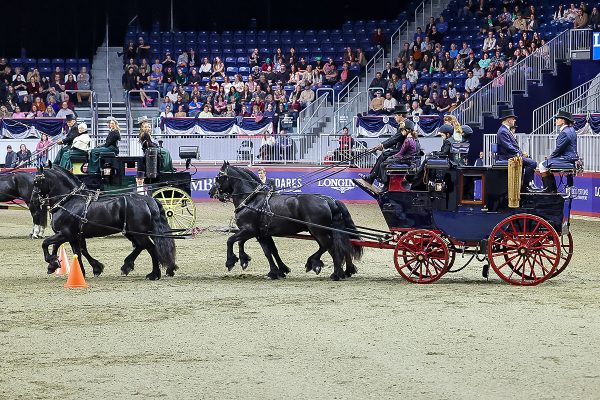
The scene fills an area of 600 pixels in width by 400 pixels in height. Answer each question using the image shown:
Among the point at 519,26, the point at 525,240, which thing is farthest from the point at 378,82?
the point at 525,240

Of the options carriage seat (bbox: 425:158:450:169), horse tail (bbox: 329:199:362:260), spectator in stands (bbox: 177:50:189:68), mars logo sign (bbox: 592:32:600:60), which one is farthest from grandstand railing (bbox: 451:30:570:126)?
carriage seat (bbox: 425:158:450:169)

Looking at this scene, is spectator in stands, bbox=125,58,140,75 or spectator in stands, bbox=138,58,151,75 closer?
spectator in stands, bbox=125,58,140,75

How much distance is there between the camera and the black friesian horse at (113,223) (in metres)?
16.0

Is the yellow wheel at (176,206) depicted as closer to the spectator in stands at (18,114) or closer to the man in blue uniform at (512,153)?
the man in blue uniform at (512,153)

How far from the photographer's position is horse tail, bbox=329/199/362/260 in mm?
15906

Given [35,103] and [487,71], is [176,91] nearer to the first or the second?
[35,103]

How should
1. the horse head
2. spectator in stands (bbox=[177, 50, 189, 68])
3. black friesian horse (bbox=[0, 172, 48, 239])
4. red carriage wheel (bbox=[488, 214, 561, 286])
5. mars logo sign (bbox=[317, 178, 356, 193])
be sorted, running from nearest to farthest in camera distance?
red carriage wheel (bbox=[488, 214, 561, 286]) → the horse head → black friesian horse (bbox=[0, 172, 48, 239]) → mars logo sign (bbox=[317, 178, 356, 193]) → spectator in stands (bbox=[177, 50, 189, 68])

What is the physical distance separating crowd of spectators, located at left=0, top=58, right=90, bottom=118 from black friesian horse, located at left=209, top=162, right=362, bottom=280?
62.7 feet

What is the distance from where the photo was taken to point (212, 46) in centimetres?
3878

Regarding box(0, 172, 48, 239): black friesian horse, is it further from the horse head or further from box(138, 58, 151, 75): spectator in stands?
box(138, 58, 151, 75): spectator in stands

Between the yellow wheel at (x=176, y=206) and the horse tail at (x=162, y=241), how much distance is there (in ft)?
19.1

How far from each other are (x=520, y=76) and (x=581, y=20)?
85.0 inches

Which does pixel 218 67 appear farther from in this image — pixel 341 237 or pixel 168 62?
pixel 341 237

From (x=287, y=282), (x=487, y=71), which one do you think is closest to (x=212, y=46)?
(x=487, y=71)
